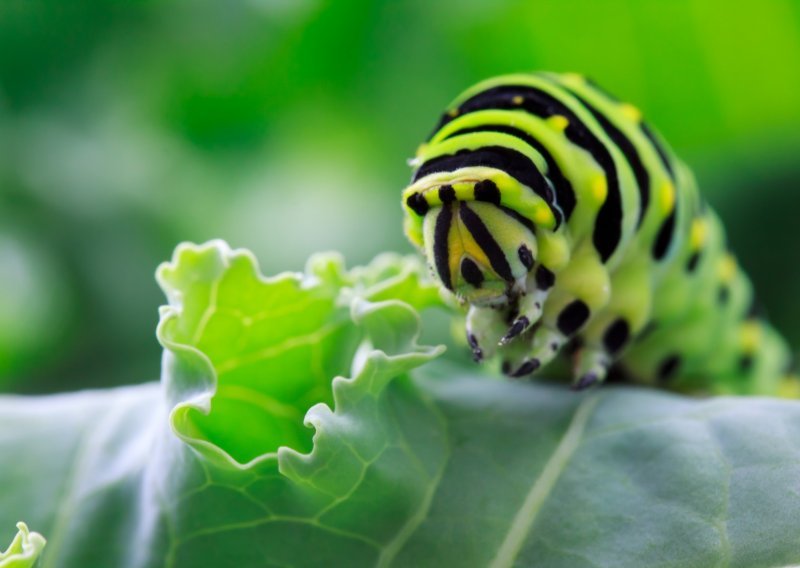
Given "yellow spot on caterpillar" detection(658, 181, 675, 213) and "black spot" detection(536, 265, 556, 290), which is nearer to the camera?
"black spot" detection(536, 265, 556, 290)


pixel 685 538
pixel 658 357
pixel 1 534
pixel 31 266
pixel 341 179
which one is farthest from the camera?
pixel 341 179

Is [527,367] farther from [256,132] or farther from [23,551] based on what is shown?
[256,132]

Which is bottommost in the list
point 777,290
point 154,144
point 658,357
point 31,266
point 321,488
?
point 777,290

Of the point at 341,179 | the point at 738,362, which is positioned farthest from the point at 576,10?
the point at 738,362

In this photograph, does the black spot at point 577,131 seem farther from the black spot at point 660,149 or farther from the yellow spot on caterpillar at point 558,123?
the black spot at point 660,149

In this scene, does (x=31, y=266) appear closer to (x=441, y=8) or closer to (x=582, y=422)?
(x=441, y=8)

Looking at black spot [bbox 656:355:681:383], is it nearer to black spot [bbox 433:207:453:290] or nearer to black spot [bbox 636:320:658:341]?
black spot [bbox 636:320:658:341]

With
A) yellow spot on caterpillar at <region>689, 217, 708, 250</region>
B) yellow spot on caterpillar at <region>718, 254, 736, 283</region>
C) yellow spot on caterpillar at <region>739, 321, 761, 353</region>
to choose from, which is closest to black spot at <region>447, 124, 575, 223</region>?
yellow spot on caterpillar at <region>689, 217, 708, 250</region>
